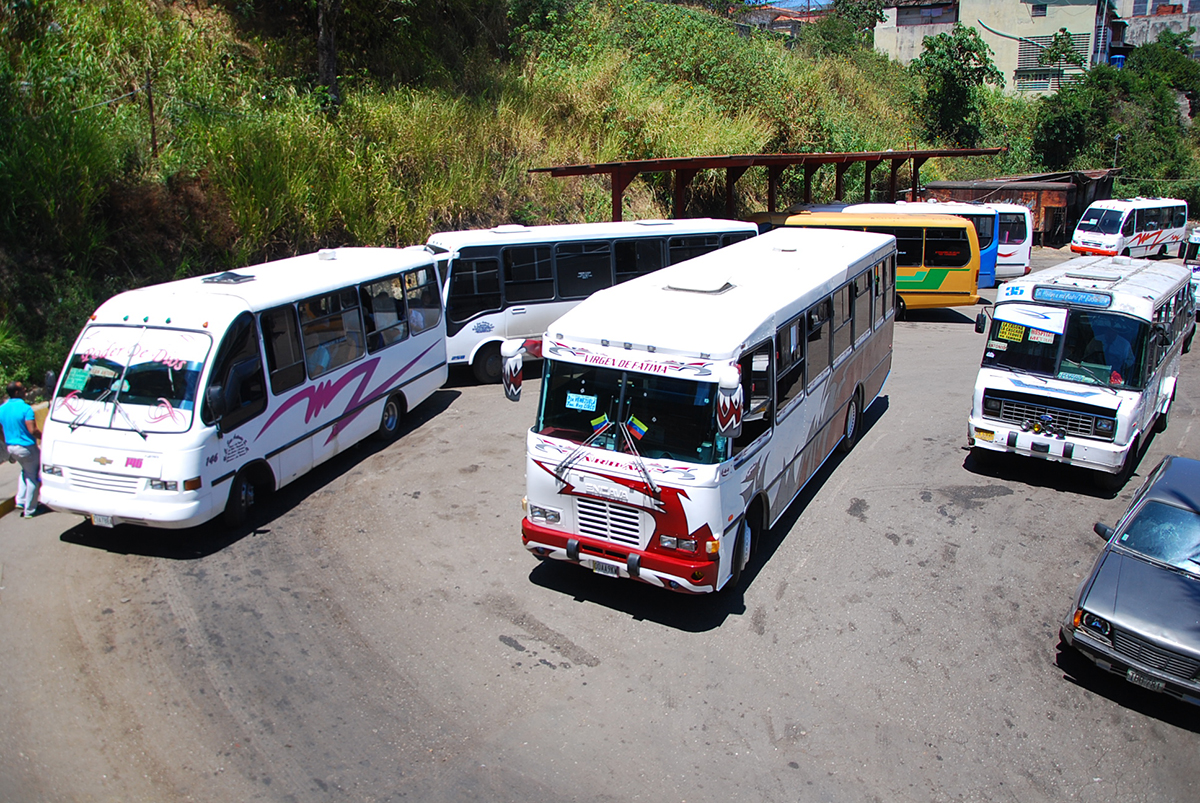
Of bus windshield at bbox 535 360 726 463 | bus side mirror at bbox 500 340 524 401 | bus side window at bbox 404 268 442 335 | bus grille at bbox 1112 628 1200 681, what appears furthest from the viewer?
bus side window at bbox 404 268 442 335

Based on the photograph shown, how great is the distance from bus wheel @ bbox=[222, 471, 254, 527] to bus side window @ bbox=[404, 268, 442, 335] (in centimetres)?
380

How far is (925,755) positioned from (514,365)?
454cm

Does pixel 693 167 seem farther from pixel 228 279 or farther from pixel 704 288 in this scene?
pixel 228 279

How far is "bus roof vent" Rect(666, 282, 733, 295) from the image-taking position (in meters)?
8.07

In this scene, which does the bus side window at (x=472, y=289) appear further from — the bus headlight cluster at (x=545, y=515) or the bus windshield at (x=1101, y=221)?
the bus windshield at (x=1101, y=221)

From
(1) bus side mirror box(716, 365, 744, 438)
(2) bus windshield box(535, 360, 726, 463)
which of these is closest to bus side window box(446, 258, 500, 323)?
(2) bus windshield box(535, 360, 726, 463)

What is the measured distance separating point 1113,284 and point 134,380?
11.4 m

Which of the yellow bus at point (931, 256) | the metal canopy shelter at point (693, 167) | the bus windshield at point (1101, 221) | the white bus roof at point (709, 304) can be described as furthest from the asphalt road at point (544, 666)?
the bus windshield at point (1101, 221)

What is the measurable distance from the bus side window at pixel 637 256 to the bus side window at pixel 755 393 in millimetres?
8715

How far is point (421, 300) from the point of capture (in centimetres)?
1243

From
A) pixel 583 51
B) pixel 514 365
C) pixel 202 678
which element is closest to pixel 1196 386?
pixel 514 365

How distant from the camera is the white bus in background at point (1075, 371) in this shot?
968 centimetres

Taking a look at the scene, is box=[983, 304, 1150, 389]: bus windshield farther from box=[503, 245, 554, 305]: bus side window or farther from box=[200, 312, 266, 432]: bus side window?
box=[200, 312, 266, 432]: bus side window

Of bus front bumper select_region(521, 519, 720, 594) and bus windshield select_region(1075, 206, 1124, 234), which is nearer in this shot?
bus front bumper select_region(521, 519, 720, 594)
